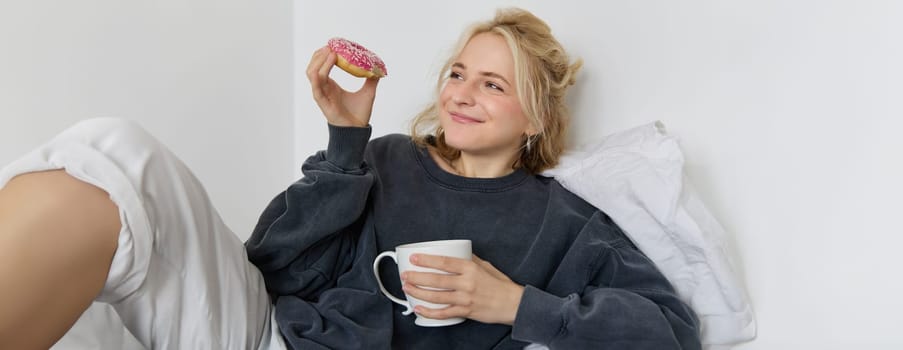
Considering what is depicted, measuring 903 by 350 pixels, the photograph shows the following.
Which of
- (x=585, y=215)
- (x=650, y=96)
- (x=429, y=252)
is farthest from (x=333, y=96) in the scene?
(x=650, y=96)

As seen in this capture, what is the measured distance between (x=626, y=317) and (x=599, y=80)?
1.93 feet

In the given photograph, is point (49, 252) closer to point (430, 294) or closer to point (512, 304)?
point (430, 294)

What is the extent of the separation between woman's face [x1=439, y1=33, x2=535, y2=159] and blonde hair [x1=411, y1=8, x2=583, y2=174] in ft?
0.06

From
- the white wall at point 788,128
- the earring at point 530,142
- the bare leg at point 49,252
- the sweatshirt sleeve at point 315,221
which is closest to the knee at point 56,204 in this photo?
the bare leg at point 49,252

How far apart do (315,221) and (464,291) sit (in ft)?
0.76

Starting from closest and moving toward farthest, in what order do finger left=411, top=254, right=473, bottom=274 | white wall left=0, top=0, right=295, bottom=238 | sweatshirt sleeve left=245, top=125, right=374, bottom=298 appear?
finger left=411, top=254, right=473, bottom=274 < sweatshirt sleeve left=245, top=125, right=374, bottom=298 < white wall left=0, top=0, right=295, bottom=238

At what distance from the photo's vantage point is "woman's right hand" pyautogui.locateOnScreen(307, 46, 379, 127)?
3.65 feet

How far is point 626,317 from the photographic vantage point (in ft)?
3.34

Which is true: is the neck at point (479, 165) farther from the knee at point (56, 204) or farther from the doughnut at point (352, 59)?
the knee at point (56, 204)

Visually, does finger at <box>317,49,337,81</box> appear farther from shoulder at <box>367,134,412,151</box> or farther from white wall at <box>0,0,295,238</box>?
white wall at <box>0,0,295,238</box>

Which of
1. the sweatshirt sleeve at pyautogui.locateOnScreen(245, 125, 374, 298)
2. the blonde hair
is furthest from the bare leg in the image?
the blonde hair

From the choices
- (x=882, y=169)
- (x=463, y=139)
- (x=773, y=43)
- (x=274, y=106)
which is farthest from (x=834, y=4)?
(x=274, y=106)

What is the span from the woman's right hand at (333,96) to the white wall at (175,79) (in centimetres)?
63

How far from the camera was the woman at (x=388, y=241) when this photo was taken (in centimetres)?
75
